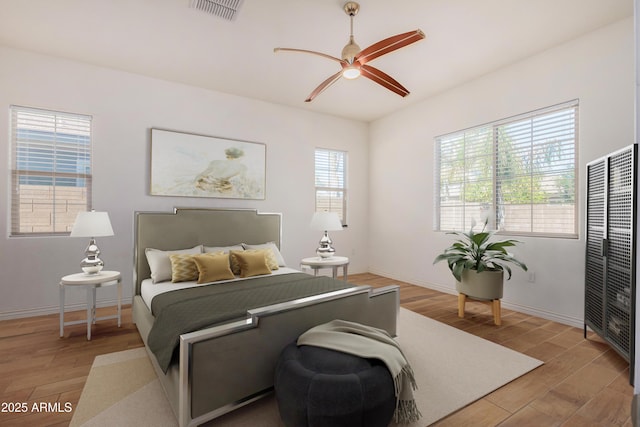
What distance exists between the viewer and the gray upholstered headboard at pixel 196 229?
11.1 ft

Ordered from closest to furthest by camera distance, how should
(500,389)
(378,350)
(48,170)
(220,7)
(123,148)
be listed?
(378,350)
(500,389)
(220,7)
(48,170)
(123,148)

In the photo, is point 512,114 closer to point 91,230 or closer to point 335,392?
point 335,392

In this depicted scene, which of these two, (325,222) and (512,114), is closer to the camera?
(512,114)

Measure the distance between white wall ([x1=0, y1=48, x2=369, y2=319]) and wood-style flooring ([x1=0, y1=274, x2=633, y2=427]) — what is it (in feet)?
1.76

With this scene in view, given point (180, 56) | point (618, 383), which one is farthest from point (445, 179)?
point (180, 56)

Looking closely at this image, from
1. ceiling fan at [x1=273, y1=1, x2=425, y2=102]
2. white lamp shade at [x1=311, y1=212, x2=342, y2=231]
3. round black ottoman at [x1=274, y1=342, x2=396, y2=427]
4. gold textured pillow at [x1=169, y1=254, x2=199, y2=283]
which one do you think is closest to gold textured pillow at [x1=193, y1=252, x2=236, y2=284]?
gold textured pillow at [x1=169, y1=254, x2=199, y2=283]

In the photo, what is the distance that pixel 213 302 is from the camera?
224cm

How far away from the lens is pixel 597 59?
3.05 metres

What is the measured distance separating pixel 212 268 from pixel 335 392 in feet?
6.56

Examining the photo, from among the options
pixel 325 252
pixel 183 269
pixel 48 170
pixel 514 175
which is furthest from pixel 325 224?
pixel 48 170

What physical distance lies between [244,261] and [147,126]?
2.30 meters

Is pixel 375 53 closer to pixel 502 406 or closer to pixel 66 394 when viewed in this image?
pixel 502 406

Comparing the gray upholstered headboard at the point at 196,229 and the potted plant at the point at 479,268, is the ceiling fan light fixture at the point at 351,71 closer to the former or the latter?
the potted plant at the point at 479,268

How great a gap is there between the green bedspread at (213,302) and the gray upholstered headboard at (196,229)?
3.45 ft
